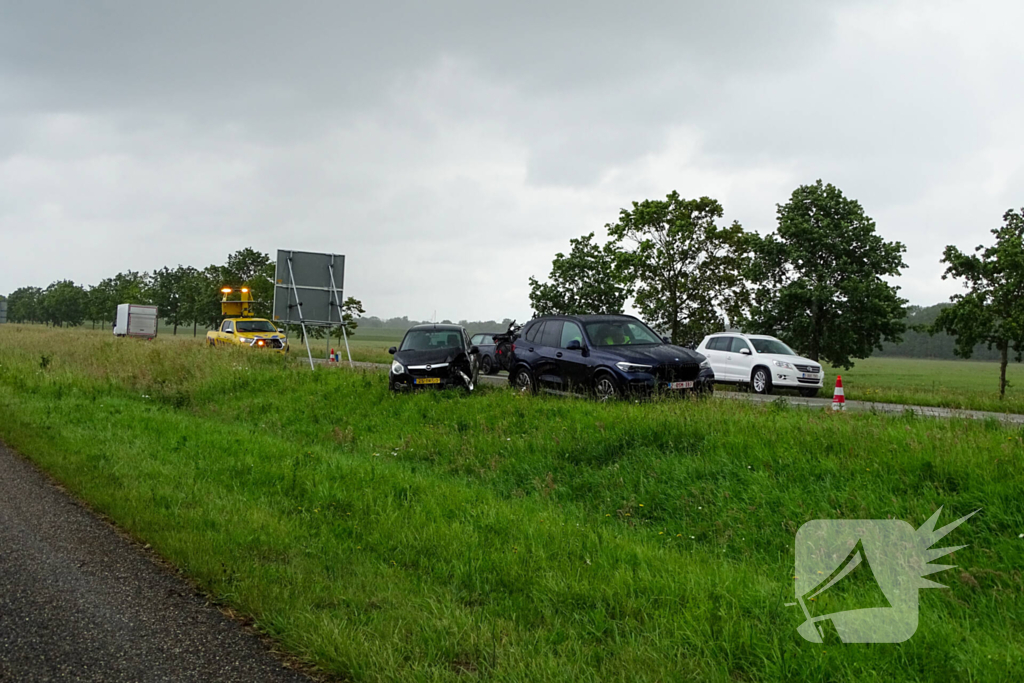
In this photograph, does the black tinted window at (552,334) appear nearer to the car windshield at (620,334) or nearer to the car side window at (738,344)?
the car windshield at (620,334)

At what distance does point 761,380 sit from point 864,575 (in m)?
16.7

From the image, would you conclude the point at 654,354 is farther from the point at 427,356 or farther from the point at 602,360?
the point at 427,356

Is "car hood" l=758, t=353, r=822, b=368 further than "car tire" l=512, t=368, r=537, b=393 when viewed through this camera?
Yes

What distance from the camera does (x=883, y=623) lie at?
423 cm

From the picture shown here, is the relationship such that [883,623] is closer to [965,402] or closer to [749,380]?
[965,402]

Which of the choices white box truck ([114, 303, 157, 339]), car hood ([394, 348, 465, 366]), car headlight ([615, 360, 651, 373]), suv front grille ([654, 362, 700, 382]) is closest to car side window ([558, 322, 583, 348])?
car headlight ([615, 360, 651, 373])

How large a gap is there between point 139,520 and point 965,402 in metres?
17.2

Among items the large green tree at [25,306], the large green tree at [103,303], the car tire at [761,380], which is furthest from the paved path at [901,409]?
the large green tree at [25,306]

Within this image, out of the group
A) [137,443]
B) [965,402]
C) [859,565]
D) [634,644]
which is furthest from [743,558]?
[965,402]

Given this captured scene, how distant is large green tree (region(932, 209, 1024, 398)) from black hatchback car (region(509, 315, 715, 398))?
1948 cm

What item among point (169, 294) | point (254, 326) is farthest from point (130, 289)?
point (254, 326)

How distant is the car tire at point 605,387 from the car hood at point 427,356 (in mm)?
3911

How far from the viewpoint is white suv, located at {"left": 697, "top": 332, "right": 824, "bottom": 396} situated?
68.1 feet

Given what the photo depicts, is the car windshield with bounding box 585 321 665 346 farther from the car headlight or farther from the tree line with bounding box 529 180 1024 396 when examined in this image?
the tree line with bounding box 529 180 1024 396
